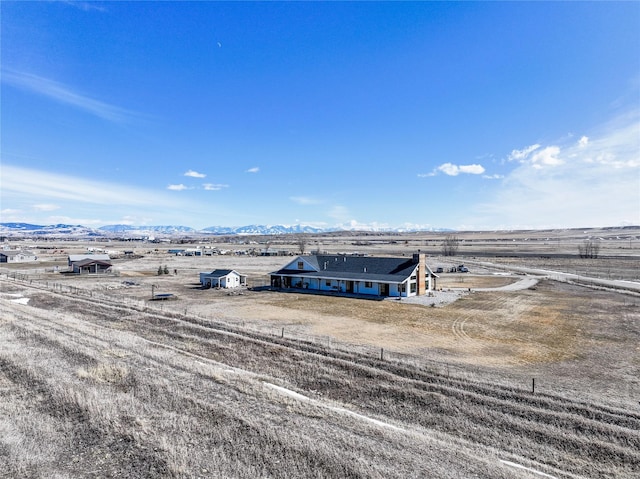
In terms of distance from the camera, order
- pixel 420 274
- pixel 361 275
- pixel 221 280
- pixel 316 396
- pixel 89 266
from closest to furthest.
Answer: pixel 316 396
pixel 420 274
pixel 361 275
pixel 221 280
pixel 89 266

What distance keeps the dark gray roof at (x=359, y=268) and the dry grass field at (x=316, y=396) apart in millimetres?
14681

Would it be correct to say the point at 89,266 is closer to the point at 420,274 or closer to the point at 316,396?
the point at 420,274

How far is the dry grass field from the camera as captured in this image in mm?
12234

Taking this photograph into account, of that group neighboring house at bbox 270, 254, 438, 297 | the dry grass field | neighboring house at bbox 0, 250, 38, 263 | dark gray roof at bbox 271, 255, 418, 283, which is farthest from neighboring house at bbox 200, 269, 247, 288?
neighboring house at bbox 0, 250, 38, 263

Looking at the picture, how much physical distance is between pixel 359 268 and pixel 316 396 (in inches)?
1504

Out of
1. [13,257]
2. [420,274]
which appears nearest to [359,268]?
[420,274]

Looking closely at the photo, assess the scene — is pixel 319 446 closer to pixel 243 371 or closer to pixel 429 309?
pixel 243 371

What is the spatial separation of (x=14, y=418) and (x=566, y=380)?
26.5 meters

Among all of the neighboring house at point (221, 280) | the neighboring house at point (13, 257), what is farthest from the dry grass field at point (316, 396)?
the neighboring house at point (13, 257)

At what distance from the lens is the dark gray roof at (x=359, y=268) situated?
169 feet

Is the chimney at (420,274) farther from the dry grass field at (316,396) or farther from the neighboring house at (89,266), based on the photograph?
the neighboring house at (89,266)

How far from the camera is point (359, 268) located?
55562 mm

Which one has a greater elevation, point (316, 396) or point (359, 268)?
point (359, 268)

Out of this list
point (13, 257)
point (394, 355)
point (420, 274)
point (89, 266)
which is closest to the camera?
point (394, 355)
